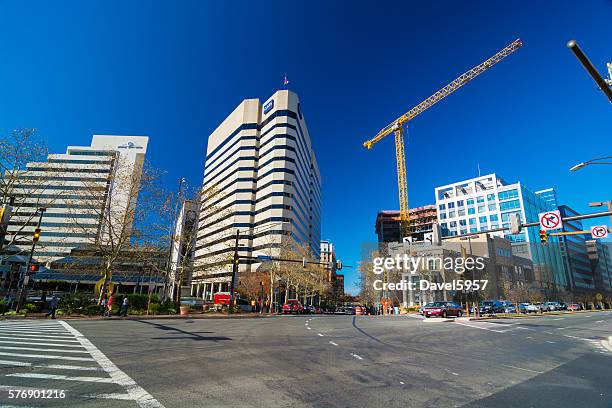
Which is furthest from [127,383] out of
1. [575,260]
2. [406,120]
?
[575,260]

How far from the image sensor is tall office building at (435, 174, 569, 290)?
9794 cm

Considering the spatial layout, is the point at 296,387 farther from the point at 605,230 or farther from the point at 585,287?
the point at 585,287

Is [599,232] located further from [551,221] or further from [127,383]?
[127,383]

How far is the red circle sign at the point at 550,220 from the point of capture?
49.3 ft

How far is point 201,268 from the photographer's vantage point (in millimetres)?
32781

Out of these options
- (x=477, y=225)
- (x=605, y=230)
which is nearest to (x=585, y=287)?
(x=477, y=225)

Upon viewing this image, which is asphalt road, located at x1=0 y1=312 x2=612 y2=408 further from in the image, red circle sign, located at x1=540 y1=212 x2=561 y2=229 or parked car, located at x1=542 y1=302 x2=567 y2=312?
parked car, located at x1=542 y1=302 x2=567 y2=312

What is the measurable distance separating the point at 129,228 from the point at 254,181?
225ft

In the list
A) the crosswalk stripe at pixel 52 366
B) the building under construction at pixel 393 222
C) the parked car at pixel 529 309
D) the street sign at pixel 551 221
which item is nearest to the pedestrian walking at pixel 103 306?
the crosswalk stripe at pixel 52 366

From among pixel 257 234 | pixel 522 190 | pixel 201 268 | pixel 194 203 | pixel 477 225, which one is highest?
pixel 522 190

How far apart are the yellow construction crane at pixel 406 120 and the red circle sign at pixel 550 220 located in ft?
268

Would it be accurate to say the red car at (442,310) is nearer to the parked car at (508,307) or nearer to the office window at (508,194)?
the parked car at (508,307)

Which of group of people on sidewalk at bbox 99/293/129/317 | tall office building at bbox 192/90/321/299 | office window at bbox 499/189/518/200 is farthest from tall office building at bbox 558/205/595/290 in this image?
group of people on sidewalk at bbox 99/293/129/317

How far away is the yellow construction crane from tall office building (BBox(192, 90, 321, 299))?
29.5 meters
